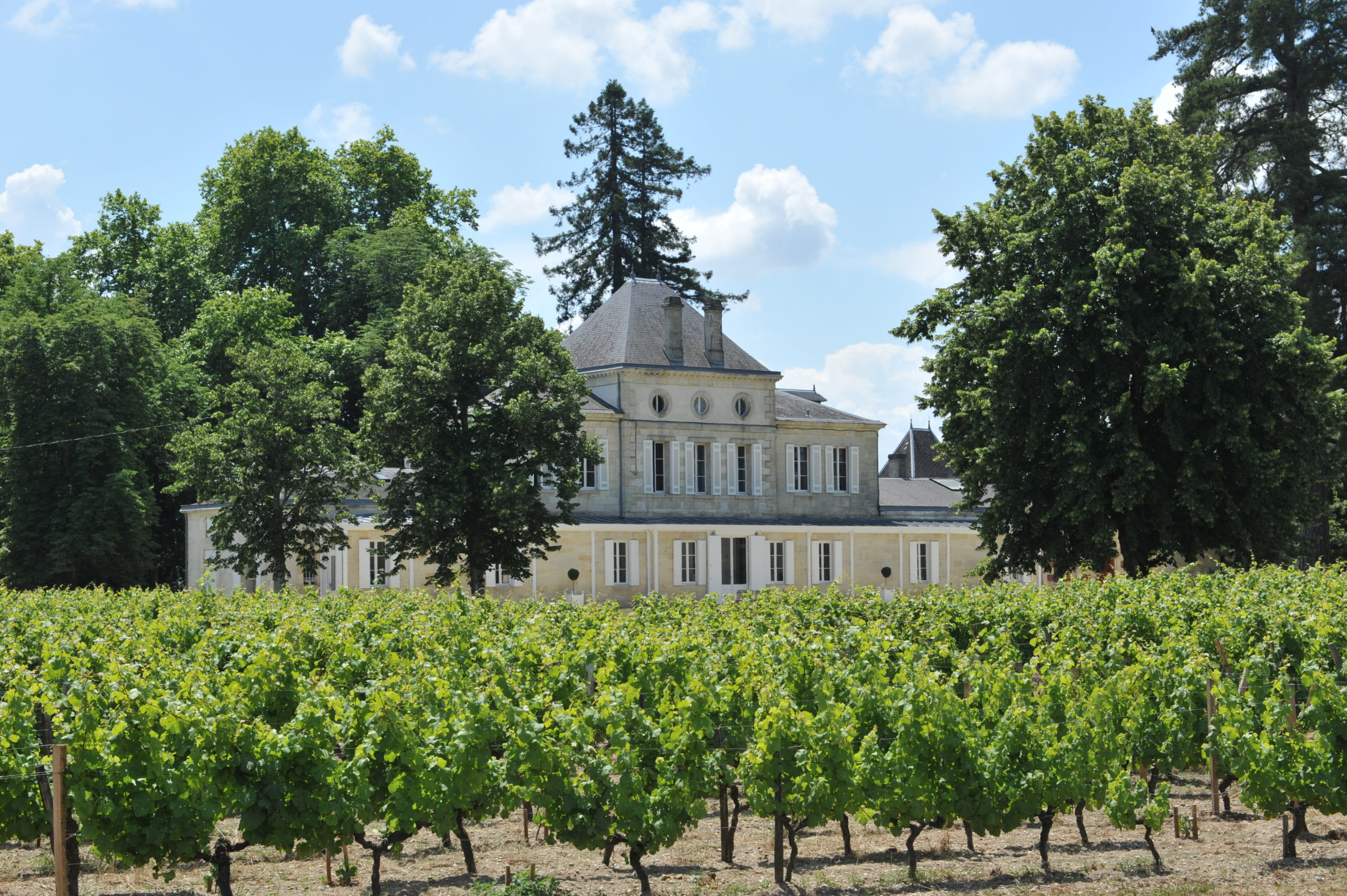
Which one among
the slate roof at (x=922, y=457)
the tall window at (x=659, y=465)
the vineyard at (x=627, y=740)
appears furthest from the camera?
the slate roof at (x=922, y=457)

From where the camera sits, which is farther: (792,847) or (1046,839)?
(1046,839)

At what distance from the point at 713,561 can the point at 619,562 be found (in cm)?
333

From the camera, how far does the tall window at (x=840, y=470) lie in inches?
1843

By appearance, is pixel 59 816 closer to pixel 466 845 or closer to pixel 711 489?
pixel 466 845

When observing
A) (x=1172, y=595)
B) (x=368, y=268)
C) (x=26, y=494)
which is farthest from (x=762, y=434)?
(x=1172, y=595)

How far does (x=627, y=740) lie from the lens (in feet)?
31.8

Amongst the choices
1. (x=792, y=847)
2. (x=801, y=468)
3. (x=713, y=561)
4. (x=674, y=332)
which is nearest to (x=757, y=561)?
(x=713, y=561)

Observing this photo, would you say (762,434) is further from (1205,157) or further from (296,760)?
(296,760)

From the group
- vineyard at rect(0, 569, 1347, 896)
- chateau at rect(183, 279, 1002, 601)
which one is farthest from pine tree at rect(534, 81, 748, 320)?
vineyard at rect(0, 569, 1347, 896)

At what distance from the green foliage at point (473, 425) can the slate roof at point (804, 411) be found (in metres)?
15.8

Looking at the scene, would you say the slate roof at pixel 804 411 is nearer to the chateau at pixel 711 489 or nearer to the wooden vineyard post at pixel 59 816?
the chateau at pixel 711 489

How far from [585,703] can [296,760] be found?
307 cm

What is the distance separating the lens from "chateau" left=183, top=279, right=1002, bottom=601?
41469 mm

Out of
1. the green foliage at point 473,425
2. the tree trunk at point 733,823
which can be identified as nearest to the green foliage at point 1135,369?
the green foliage at point 473,425
